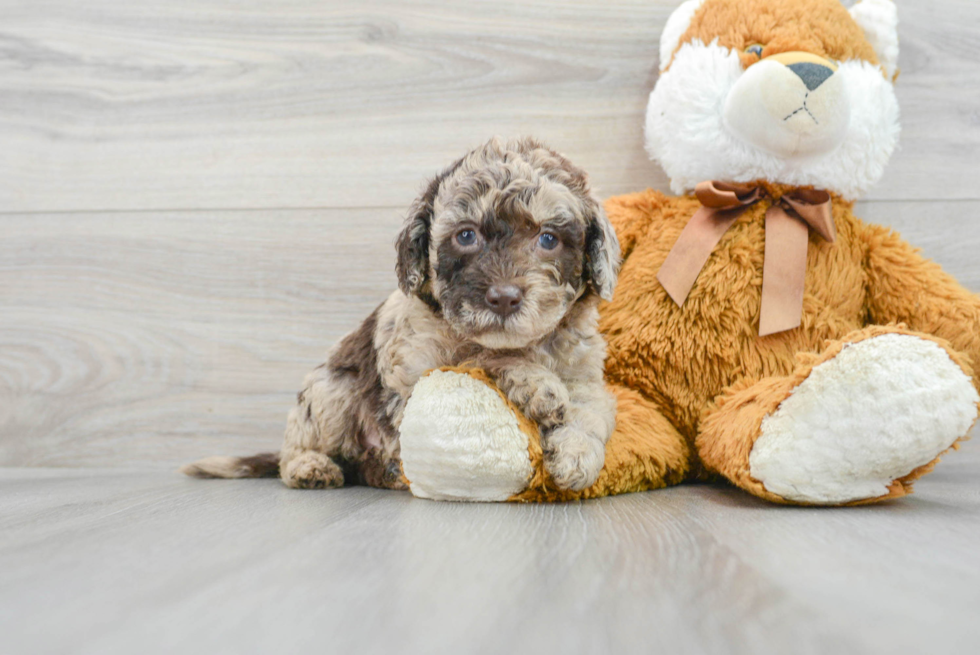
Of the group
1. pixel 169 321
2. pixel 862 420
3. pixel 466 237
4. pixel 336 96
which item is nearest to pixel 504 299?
pixel 466 237

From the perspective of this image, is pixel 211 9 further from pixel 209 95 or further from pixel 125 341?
pixel 125 341

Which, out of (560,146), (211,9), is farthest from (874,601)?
(211,9)

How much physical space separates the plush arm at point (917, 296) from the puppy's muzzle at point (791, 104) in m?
0.26

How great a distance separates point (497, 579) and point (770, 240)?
1.00 m

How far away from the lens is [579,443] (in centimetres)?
111

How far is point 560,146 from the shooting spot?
5.96ft

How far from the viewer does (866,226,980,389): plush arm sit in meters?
1.33

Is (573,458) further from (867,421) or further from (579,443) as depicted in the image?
(867,421)

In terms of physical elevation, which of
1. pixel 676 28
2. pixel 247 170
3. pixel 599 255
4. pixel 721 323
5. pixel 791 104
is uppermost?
pixel 676 28

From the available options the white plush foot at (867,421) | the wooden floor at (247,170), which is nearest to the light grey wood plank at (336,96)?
the wooden floor at (247,170)

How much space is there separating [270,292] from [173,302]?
0.27m

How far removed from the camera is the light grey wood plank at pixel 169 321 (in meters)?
1.87

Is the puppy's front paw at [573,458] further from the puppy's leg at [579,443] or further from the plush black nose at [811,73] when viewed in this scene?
the plush black nose at [811,73]

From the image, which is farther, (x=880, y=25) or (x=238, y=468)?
(x=238, y=468)
